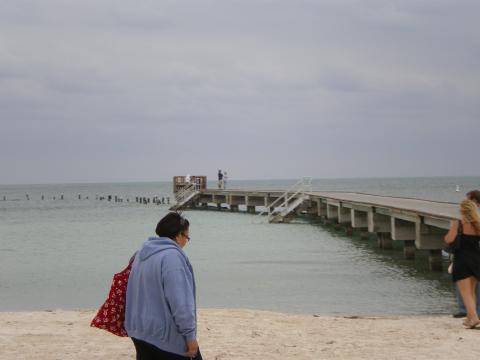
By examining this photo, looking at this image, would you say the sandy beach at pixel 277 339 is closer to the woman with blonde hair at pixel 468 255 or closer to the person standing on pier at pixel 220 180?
the woman with blonde hair at pixel 468 255

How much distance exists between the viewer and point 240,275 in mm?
18297

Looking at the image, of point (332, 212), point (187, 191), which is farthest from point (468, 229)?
point (187, 191)

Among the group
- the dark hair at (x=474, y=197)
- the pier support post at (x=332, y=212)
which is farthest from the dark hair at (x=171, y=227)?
the pier support post at (x=332, y=212)

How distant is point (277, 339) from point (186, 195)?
49762 mm

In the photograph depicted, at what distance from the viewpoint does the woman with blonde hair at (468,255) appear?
8.00 metres

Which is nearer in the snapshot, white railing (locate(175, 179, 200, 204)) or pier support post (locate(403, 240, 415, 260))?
pier support post (locate(403, 240, 415, 260))

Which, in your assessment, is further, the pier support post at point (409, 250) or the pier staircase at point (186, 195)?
the pier staircase at point (186, 195)

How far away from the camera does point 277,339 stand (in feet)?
26.9

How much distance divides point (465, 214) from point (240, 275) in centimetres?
1083

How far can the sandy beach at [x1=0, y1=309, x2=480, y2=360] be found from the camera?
7293mm

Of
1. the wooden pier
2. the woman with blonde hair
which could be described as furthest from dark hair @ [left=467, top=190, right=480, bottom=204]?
the wooden pier

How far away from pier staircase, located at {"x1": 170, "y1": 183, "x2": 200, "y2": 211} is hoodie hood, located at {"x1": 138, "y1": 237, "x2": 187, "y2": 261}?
5254cm

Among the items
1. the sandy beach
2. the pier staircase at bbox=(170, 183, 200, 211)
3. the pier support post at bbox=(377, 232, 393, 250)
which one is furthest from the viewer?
the pier staircase at bbox=(170, 183, 200, 211)

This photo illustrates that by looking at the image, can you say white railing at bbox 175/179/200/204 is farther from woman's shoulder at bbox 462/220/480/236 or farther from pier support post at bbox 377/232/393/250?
woman's shoulder at bbox 462/220/480/236
